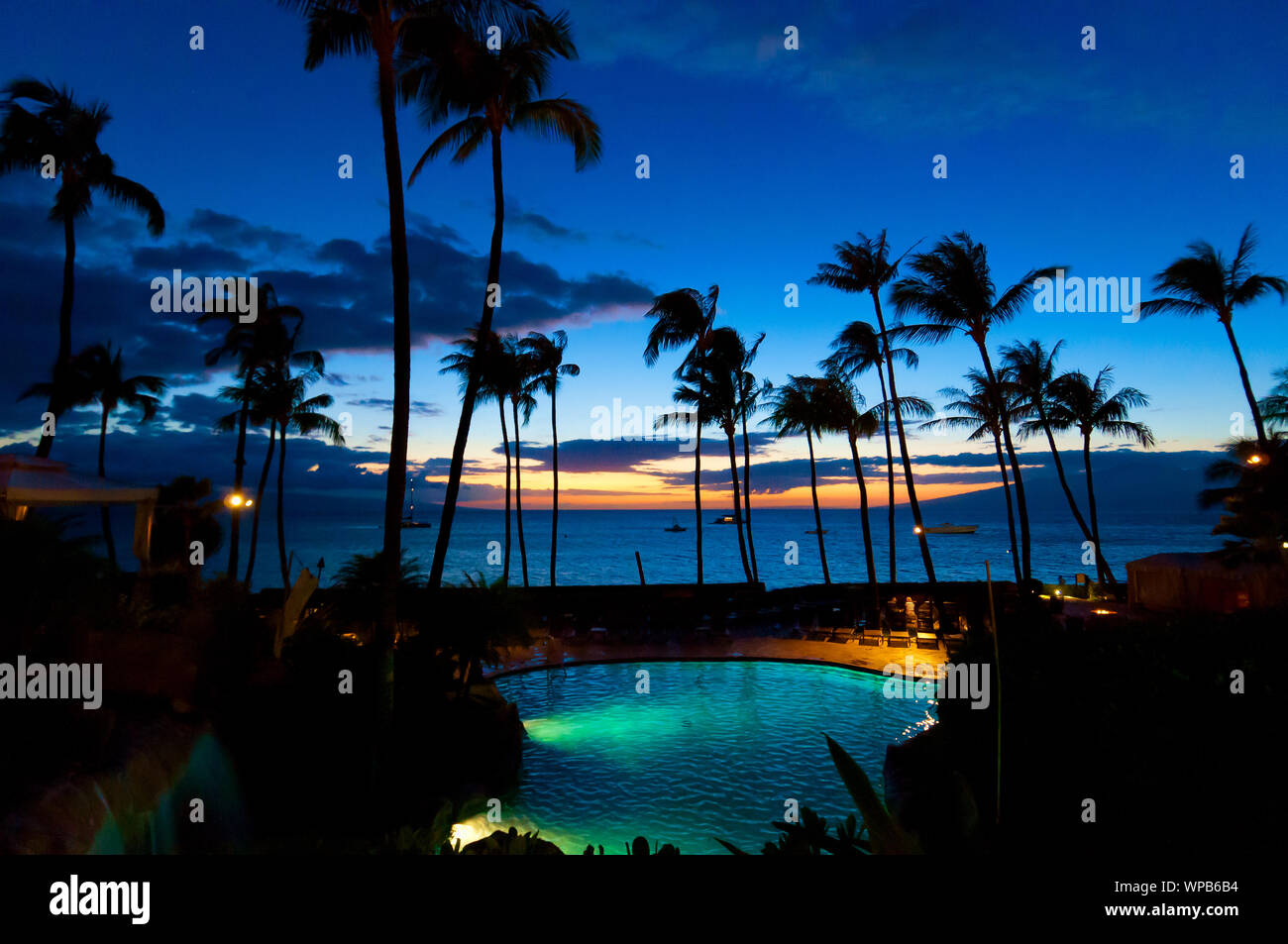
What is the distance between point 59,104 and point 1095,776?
84.6ft

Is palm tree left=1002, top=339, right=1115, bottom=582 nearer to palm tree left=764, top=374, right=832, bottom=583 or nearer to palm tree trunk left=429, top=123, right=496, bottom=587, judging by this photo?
palm tree left=764, top=374, right=832, bottom=583

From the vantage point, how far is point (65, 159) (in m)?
16.4

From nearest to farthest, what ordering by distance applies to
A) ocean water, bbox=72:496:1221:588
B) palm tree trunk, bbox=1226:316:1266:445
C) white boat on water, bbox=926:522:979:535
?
white boat on water, bbox=926:522:979:535, palm tree trunk, bbox=1226:316:1266:445, ocean water, bbox=72:496:1221:588

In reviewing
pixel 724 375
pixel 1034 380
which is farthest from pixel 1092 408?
pixel 724 375

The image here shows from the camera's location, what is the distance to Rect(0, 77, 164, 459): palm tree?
52.0ft

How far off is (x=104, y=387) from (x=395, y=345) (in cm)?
2884

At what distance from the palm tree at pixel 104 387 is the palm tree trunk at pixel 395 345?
25.4 m

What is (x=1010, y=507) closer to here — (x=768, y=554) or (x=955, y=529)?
(x=955, y=529)

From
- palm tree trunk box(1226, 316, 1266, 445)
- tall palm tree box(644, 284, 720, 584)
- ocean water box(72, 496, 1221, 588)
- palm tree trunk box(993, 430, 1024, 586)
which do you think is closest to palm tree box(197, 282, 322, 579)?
tall palm tree box(644, 284, 720, 584)

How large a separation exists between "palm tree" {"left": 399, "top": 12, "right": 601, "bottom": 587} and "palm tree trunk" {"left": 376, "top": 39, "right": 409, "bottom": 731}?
4.13 ft

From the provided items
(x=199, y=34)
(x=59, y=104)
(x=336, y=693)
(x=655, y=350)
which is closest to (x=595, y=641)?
(x=336, y=693)

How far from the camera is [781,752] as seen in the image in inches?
460

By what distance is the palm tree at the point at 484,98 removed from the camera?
10.4 metres

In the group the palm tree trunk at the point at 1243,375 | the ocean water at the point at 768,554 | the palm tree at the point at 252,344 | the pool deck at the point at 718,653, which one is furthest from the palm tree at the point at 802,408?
the ocean water at the point at 768,554
